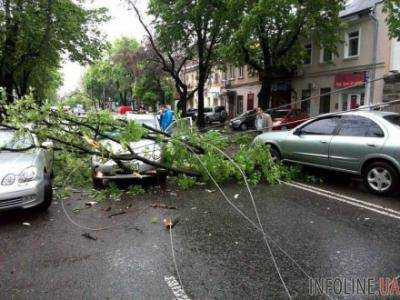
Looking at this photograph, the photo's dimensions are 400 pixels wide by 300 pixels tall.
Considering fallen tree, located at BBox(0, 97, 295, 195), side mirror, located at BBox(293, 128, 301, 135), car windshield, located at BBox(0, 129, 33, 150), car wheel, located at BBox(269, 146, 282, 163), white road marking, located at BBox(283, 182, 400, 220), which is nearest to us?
white road marking, located at BBox(283, 182, 400, 220)

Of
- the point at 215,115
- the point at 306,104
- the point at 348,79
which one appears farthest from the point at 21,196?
the point at 215,115

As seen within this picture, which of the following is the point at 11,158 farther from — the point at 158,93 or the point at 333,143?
the point at 158,93

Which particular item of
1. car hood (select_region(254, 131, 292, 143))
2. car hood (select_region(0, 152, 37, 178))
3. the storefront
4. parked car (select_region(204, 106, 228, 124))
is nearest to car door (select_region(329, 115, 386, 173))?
car hood (select_region(254, 131, 292, 143))

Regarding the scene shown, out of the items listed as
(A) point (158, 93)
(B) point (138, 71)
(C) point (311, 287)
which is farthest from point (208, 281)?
(A) point (158, 93)

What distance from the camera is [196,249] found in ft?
16.4

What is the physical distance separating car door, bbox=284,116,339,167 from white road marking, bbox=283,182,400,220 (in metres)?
0.65

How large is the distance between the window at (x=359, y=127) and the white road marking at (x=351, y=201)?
1.28 meters

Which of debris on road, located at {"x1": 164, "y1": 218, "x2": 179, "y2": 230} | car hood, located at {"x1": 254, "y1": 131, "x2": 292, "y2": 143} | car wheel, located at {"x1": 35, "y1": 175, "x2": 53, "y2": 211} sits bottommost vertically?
debris on road, located at {"x1": 164, "y1": 218, "x2": 179, "y2": 230}

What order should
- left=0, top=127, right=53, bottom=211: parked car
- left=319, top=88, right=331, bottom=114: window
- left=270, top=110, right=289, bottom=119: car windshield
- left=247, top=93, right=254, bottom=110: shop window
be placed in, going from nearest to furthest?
left=0, top=127, right=53, bottom=211: parked car
left=270, top=110, right=289, bottom=119: car windshield
left=319, top=88, right=331, bottom=114: window
left=247, top=93, right=254, bottom=110: shop window

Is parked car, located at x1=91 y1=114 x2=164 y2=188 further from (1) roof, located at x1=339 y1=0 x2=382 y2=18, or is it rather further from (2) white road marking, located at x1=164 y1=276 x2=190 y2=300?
(1) roof, located at x1=339 y1=0 x2=382 y2=18

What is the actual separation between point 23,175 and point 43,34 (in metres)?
16.0

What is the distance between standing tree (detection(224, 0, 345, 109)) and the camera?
19609 mm

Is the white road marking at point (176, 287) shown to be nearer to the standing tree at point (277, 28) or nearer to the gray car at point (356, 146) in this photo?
the gray car at point (356, 146)

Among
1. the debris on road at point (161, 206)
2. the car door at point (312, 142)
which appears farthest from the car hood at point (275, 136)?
the debris on road at point (161, 206)
